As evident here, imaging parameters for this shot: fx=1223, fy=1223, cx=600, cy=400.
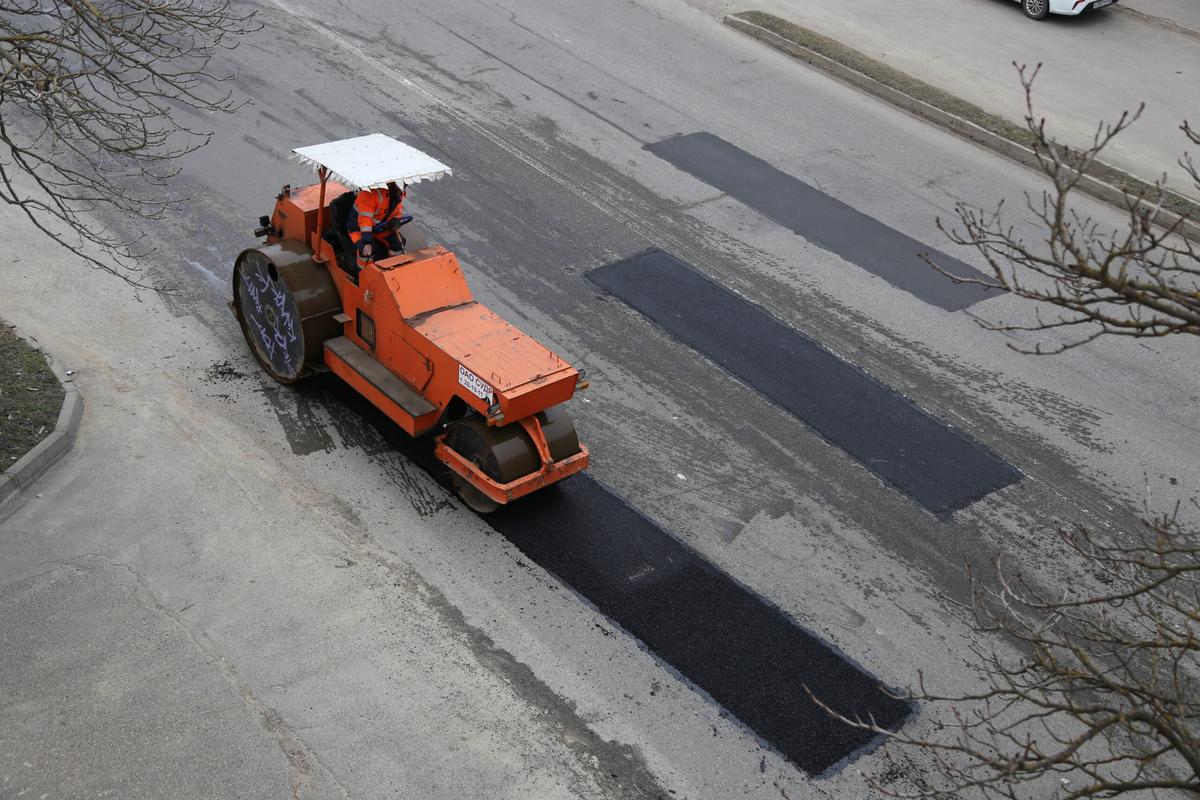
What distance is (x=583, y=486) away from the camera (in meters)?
10.1

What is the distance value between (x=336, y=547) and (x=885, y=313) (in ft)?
21.2

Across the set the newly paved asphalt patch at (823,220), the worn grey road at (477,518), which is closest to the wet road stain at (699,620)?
the worn grey road at (477,518)

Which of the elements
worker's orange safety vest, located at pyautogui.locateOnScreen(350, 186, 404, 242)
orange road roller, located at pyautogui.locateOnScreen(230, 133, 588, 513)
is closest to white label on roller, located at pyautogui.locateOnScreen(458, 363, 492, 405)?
orange road roller, located at pyautogui.locateOnScreen(230, 133, 588, 513)

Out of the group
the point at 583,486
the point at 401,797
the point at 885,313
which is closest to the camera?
the point at 401,797

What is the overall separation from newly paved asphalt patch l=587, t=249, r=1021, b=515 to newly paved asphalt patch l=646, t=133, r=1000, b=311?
1.85m

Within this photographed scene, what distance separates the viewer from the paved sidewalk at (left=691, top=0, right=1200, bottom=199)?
56.3 ft

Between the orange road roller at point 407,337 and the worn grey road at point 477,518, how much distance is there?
53 centimetres

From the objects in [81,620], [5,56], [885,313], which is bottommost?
[81,620]

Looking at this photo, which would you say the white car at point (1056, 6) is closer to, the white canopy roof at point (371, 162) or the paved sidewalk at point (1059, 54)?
the paved sidewalk at point (1059, 54)

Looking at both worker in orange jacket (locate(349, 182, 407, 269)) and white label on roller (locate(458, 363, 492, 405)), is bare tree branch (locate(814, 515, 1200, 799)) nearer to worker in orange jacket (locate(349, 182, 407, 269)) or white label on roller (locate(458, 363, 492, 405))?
white label on roller (locate(458, 363, 492, 405))

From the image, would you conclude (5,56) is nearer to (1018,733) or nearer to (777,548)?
(777,548)

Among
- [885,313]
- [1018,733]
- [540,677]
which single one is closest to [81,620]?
[540,677]

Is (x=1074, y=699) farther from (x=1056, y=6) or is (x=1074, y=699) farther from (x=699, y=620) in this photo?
(x=1056, y=6)

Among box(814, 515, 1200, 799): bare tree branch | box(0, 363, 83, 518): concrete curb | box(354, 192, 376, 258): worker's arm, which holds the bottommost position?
box(0, 363, 83, 518): concrete curb
